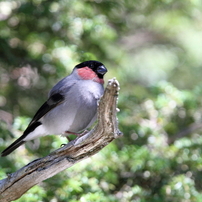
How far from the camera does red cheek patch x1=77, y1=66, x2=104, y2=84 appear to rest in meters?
4.41

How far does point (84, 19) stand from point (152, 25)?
106 inches

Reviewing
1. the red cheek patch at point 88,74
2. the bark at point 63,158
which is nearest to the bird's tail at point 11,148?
the bark at point 63,158

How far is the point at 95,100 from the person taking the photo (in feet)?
13.5

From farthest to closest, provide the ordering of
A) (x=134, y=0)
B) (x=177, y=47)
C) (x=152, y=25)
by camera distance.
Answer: (x=177, y=47), (x=152, y=25), (x=134, y=0)

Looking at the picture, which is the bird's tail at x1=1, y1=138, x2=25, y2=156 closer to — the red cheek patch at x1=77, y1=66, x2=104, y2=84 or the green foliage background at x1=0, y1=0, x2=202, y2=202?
the green foliage background at x1=0, y1=0, x2=202, y2=202

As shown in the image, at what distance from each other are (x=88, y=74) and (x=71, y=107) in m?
0.51

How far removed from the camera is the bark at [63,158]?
10.2 feet

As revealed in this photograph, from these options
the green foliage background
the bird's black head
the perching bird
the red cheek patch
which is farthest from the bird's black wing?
the bird's black head

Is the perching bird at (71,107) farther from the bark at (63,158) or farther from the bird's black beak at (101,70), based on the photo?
the bark at (63,158)

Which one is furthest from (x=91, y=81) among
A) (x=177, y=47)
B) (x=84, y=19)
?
(x=177, y=47)

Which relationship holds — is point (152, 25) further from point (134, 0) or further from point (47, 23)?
point (47, 23)

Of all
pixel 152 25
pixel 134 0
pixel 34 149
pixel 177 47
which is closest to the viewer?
pixel 34 149

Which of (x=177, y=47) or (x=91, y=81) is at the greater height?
(x=91, y=81)

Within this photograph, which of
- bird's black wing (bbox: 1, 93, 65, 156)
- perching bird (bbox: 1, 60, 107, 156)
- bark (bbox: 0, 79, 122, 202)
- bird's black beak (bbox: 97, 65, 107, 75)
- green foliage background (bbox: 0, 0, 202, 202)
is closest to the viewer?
bark (bbox: 0, 79, 122, 202)
